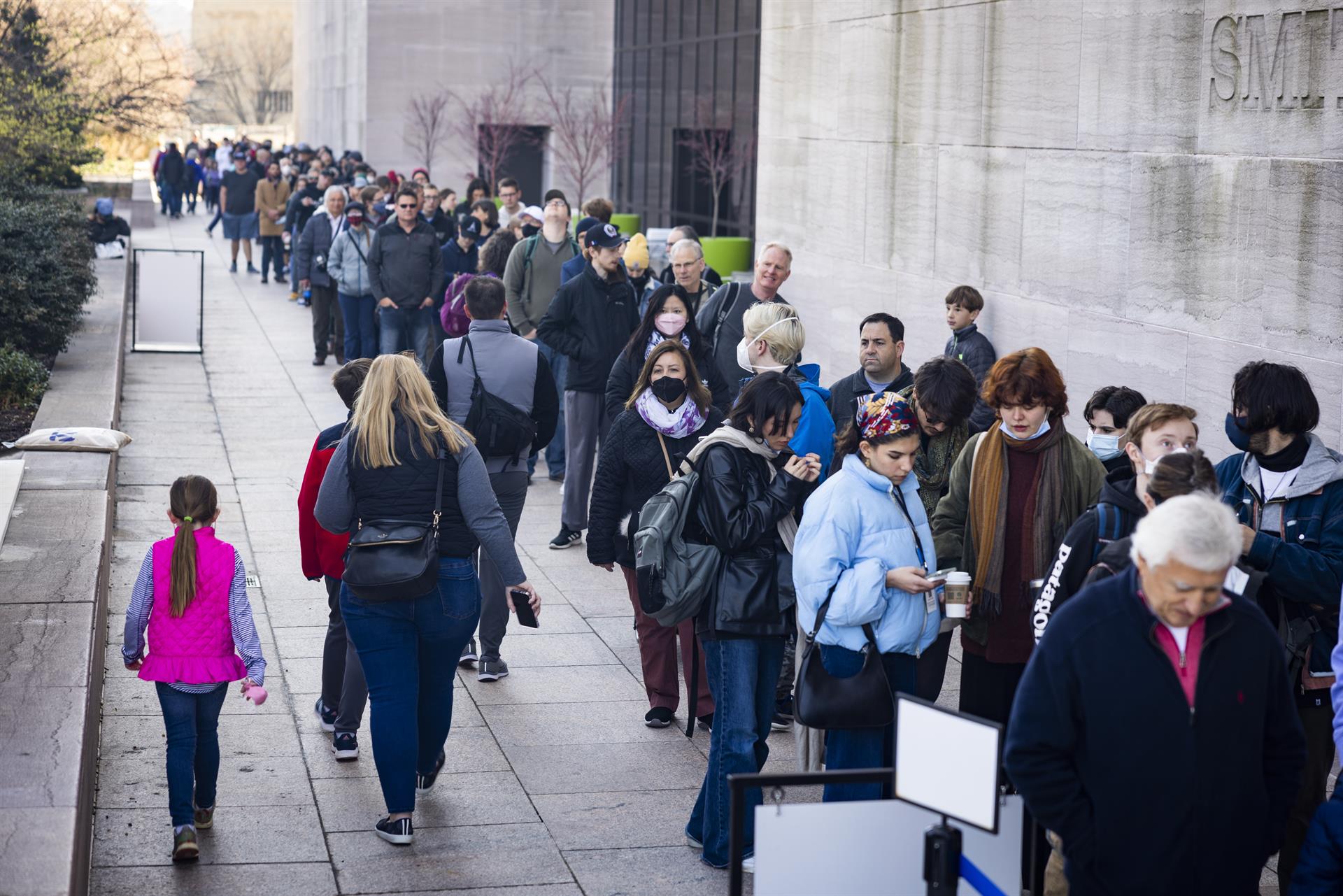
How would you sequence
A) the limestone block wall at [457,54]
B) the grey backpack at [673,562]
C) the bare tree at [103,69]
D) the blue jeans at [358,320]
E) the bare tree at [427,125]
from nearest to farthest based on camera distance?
the grey backpack at [673,562] < the blue jeans at [358,320] < the bare tree at [103,69] < the bare tree at [427,125] < the limestone block wall at [457,54]

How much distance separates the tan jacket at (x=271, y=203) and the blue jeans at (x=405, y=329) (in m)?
11.7

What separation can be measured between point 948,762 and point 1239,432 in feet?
7.43

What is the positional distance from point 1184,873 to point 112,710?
5380mm

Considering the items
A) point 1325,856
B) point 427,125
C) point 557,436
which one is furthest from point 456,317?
point 427,125

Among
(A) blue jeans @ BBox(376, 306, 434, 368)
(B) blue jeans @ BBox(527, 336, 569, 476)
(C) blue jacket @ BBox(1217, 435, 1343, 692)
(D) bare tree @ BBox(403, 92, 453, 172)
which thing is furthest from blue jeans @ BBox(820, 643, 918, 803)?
(D) bare tree @ BBox(403, 92, 453, 172)

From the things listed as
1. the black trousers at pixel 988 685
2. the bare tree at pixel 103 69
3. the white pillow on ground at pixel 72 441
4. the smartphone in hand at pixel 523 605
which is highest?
the bare tree at pixel 103 69

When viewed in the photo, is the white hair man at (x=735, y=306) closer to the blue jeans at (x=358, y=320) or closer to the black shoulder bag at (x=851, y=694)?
the black shoulder bag at (x=851, y=694)

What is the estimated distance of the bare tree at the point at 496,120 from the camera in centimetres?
4225

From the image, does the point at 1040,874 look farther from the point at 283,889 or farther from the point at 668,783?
the point at 283,889

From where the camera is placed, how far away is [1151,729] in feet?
12.4

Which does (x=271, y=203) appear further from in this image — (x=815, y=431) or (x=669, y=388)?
(x=815, y=431)

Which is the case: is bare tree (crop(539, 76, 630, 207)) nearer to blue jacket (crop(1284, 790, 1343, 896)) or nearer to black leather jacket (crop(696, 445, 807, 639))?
black leather jacket (crop(696, 445, 807, 639))

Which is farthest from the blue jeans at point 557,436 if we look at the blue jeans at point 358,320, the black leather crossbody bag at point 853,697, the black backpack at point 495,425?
the black leather crossbody bag at point 853,697


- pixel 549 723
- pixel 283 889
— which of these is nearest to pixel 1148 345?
pixel 549 723
